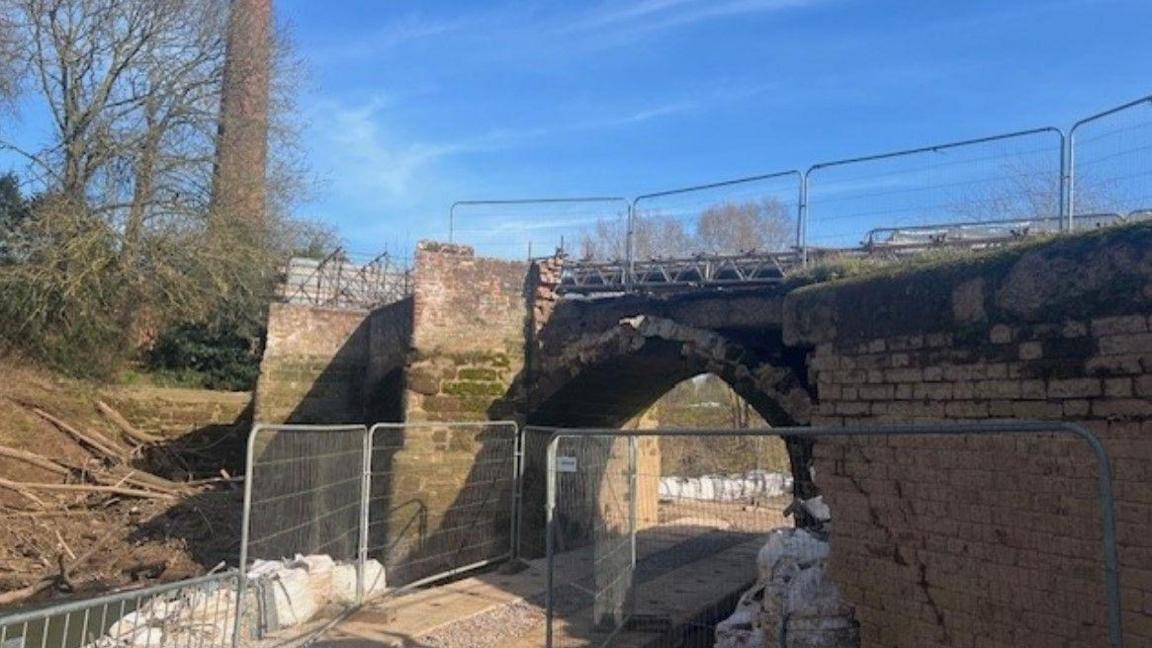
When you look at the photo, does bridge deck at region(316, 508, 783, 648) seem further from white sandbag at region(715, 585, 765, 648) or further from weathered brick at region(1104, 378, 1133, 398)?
weathered brick at region(1104, 378, 1133, 398)

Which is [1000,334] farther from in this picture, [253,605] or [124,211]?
[124,211]

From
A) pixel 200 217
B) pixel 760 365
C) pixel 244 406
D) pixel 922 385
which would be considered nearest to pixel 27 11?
pixel 200 217

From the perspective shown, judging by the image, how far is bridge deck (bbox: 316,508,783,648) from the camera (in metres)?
8.32

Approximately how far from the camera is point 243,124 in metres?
21.5

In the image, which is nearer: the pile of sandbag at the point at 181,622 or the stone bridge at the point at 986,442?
the stone bridge at the point at 986,442

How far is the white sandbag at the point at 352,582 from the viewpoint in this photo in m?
9.05

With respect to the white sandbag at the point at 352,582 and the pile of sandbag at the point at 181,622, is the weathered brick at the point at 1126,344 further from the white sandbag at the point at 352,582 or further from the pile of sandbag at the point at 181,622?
the white sandbag at the point at 352,582

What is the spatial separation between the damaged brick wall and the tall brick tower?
16.0 metres

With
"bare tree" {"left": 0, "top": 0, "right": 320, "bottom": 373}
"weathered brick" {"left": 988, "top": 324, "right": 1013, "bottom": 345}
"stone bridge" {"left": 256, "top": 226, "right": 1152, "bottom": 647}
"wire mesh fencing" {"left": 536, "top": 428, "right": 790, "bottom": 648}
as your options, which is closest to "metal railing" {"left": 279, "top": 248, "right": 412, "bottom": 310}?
"bare tree" {"left": 0, "top": 0, "right": 320, "bottom": 373}

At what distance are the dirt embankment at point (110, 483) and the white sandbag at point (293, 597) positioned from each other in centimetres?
632

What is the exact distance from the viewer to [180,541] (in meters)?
15.3

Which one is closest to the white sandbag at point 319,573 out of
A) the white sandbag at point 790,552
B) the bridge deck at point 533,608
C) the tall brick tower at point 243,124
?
the bridge deck at point 533,608

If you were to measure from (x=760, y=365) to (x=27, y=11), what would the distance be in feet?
54.3

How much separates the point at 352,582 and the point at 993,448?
6049 millimetres
